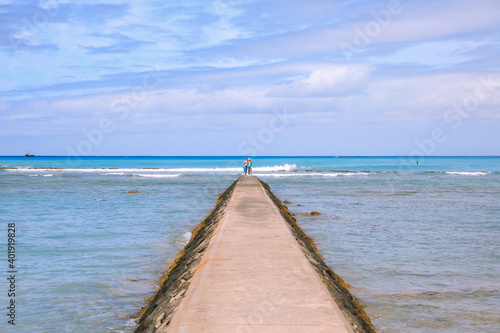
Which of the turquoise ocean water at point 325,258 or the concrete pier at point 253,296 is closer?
the concrete pier at point 253,296

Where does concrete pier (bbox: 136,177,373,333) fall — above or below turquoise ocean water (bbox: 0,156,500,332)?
above

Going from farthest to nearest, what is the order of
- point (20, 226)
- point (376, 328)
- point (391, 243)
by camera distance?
point (20, 226)
point (391, 243)
point (376, 328)

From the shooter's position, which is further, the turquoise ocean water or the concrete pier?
the turquoise ocean water

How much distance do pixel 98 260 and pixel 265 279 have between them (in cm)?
567

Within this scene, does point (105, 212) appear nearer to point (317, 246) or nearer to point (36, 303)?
point (317, 246)

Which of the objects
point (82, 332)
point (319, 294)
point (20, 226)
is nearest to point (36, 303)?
point (82, 332)

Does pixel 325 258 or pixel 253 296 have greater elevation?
pixel 253 296

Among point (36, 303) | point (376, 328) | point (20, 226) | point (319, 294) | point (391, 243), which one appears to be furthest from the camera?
point (20, 226)

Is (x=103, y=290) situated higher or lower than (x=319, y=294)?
lower

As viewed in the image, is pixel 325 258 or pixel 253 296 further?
pixel 325 258

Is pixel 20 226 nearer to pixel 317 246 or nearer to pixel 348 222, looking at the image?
pixel 317 246

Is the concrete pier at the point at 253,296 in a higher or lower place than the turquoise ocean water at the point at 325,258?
higher

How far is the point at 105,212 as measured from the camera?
19.0 meters

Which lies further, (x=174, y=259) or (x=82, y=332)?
(x=174, y=259)
